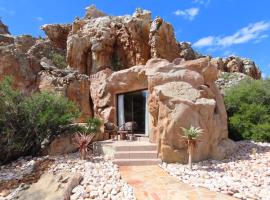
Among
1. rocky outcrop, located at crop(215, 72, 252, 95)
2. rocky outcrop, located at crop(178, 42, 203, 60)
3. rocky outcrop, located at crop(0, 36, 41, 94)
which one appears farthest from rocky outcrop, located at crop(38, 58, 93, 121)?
rocky outcrop, located at crop(178, 42, 203, 60)

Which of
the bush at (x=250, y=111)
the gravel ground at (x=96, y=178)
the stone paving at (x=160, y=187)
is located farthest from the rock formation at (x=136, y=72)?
the gravel ground at (x=96, y=178)

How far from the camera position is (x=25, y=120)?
1099 centimetres

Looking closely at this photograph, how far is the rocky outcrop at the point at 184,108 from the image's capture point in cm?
1020

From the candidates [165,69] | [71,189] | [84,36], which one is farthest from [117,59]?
[71,189]

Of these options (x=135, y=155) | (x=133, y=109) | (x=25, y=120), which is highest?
(x=133, y=109)

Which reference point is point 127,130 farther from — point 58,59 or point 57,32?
point 57,32

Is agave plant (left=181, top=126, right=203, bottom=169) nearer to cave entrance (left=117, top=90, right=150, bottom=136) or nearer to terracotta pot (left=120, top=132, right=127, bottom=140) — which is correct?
terracotta pot (left=120, top=132, right=127, bottom=140)

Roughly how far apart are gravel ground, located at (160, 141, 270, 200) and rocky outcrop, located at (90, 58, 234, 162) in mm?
533

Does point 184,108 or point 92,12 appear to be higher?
point 92,12

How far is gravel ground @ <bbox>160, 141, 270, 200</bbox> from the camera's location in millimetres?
7000

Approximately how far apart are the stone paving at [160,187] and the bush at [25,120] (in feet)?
12.9

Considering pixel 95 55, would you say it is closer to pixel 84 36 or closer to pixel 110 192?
pixel 84 36

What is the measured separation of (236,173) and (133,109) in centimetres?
757

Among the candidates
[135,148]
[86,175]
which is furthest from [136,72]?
[86,175]
